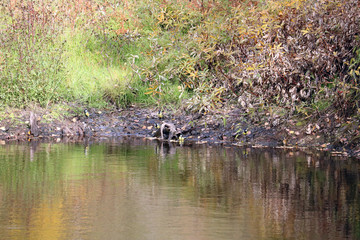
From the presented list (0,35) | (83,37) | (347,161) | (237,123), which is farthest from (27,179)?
(83,37)

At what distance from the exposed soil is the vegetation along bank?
0.09 feet

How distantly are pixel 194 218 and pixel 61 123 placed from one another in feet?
27.8

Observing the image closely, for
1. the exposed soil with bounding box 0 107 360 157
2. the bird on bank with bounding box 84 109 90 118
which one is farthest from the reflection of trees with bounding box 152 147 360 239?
the bird on bank with bounding box 84 109 90 118

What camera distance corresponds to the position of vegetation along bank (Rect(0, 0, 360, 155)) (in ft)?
39.9

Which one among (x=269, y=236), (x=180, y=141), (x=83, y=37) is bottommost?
(x=269, y=236)

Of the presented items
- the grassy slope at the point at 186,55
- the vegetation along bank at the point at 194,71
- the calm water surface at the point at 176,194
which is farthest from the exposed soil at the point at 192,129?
the calm water surface at the point at 176,194

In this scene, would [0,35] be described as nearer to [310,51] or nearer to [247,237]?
[310,51]

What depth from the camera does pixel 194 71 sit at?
14344 mm

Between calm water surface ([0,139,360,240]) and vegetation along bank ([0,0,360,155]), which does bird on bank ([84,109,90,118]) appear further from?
calm water surface ([0,139,360,240])

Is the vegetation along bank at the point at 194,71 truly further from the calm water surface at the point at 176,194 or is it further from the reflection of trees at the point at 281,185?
the calm water surface at the point at 176,194

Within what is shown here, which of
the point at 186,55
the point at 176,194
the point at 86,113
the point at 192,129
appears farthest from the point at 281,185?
the point at 86,113

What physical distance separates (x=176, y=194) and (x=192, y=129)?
6279 millimetres

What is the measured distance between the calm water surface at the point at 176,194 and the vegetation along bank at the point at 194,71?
1.87 metres

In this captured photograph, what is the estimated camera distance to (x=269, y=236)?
5391 millimetres
